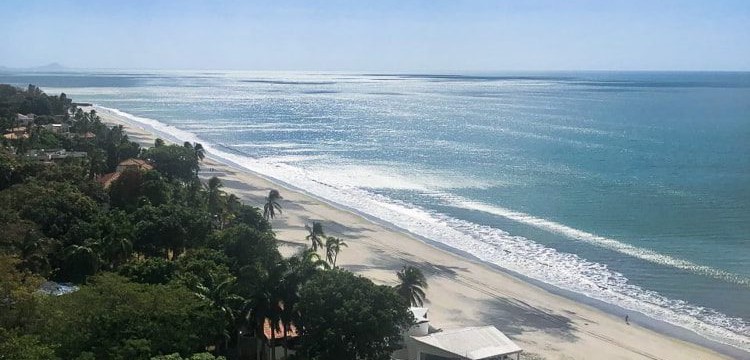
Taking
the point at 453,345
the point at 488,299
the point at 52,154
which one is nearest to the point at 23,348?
the point at 453,345

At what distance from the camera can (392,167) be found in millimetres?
94125

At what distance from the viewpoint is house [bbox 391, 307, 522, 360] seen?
3109cm

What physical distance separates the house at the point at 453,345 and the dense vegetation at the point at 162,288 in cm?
245

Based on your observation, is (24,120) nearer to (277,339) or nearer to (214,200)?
(214,200)

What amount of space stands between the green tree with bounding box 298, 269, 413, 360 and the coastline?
41.6 feet

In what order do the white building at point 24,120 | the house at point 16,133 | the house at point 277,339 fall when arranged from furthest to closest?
the white building at point 24,120
the house at point 16,133
the house at point 277,339

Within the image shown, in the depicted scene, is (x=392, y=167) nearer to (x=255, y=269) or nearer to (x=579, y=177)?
(x=579, y=177)

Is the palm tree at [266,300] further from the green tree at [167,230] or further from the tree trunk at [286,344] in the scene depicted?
the green tree at [167,230]


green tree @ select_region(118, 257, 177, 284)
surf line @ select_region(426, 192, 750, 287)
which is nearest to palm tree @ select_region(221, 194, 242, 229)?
green tree @ select_region(118, 257, 177, 284)

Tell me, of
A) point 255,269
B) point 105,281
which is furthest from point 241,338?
point 105,281

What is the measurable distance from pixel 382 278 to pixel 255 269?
17762 mm

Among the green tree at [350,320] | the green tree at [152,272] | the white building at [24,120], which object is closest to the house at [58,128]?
the white building at [24,120]

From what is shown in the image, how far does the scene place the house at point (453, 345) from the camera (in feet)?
102

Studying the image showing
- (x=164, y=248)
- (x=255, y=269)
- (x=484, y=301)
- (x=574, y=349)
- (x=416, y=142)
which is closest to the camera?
(x=255, y=269)
